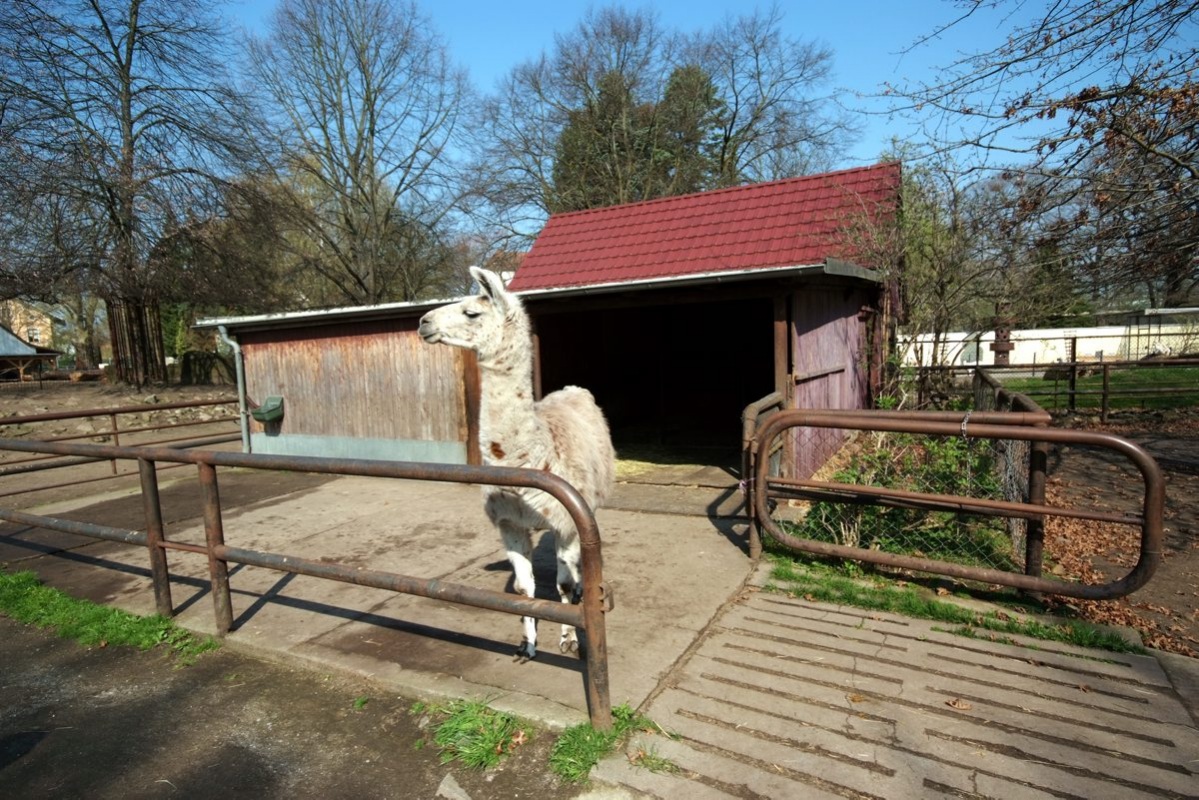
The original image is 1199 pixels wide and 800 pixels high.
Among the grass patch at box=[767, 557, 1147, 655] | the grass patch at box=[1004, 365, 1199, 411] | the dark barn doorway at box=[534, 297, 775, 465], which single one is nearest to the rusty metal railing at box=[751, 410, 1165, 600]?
the grass patch at box=[767, 557, 1147, 655]

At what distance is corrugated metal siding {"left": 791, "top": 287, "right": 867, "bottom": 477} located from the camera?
25.0 feet

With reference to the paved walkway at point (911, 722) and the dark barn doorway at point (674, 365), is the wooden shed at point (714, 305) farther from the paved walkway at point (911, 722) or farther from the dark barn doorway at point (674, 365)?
the paved walkway at point (911, 722)

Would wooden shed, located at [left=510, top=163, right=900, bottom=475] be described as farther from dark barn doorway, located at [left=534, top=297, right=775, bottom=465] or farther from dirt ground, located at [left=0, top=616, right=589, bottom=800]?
dirt ground, located at [left=0, top=616, right=589, bottom=800]

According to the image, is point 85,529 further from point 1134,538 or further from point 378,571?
point 1134,538

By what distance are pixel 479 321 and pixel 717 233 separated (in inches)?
319

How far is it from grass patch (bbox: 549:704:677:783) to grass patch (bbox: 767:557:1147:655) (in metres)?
1.85

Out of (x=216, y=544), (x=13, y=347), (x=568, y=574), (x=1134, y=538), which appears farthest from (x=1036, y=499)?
(x=13, y=347)

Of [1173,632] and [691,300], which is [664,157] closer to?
[691,300]

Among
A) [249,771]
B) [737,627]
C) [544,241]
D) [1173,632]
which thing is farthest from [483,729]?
[544,241]

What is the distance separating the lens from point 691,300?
7.80 m

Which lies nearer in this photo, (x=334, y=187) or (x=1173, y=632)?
(x=1173, y=632)

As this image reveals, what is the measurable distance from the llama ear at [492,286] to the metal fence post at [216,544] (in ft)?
6.09

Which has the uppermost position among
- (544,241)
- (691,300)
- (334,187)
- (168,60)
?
(168,60)

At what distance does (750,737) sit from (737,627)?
1095 mm
